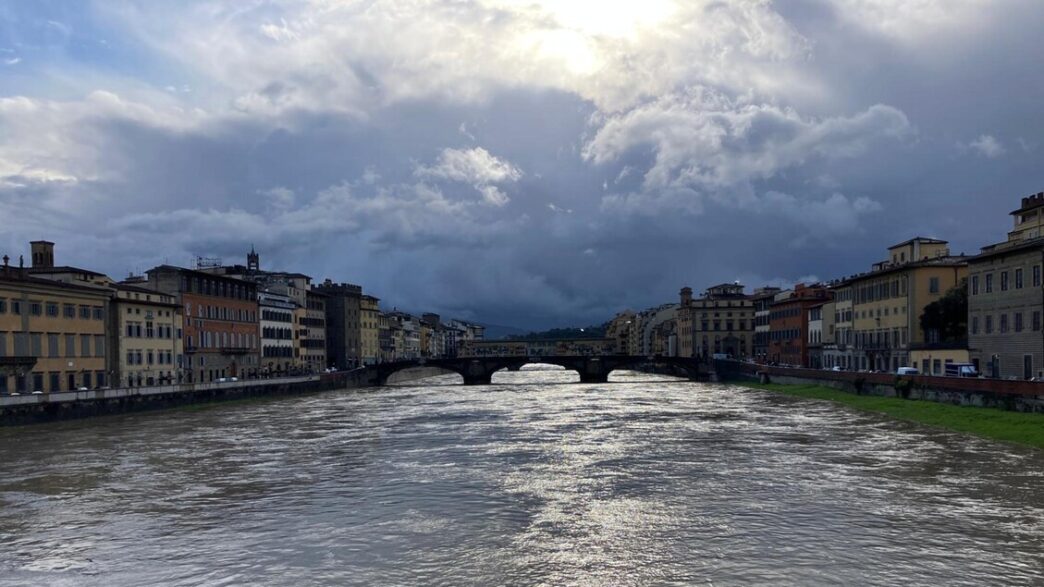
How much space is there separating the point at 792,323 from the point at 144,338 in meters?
78.0

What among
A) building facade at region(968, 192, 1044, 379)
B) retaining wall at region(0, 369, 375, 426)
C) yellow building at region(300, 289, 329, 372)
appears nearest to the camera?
retaining wall at region(0, 369, 375, 426)

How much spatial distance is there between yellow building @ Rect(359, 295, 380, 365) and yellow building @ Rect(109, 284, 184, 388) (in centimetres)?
6027

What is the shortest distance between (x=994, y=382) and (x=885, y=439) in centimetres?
1029

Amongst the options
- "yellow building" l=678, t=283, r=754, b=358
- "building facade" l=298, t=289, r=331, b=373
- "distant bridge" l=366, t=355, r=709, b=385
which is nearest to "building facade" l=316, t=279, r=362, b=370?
"building facade" l=298, t=289, r=331, b=373

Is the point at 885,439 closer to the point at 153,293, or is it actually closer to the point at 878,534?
the point at 878,534

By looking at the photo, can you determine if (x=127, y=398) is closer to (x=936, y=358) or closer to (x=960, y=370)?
(x=960, y=370)

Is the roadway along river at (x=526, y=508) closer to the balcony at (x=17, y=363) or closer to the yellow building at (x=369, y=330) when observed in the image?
the balcony at (x=17, y=363)

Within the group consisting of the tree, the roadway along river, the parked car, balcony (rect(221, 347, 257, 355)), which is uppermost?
the tree

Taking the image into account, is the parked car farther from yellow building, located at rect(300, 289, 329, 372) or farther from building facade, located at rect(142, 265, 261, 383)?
yellow building, located at rect(300, 289, 329, 372)

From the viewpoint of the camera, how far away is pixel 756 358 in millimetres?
139750

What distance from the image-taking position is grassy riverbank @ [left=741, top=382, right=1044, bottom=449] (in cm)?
3966

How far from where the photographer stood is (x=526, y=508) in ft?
83.0

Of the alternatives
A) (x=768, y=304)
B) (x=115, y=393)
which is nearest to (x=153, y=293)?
(x=115, y=393)

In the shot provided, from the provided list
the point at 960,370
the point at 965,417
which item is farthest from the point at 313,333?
the point at 965,417
